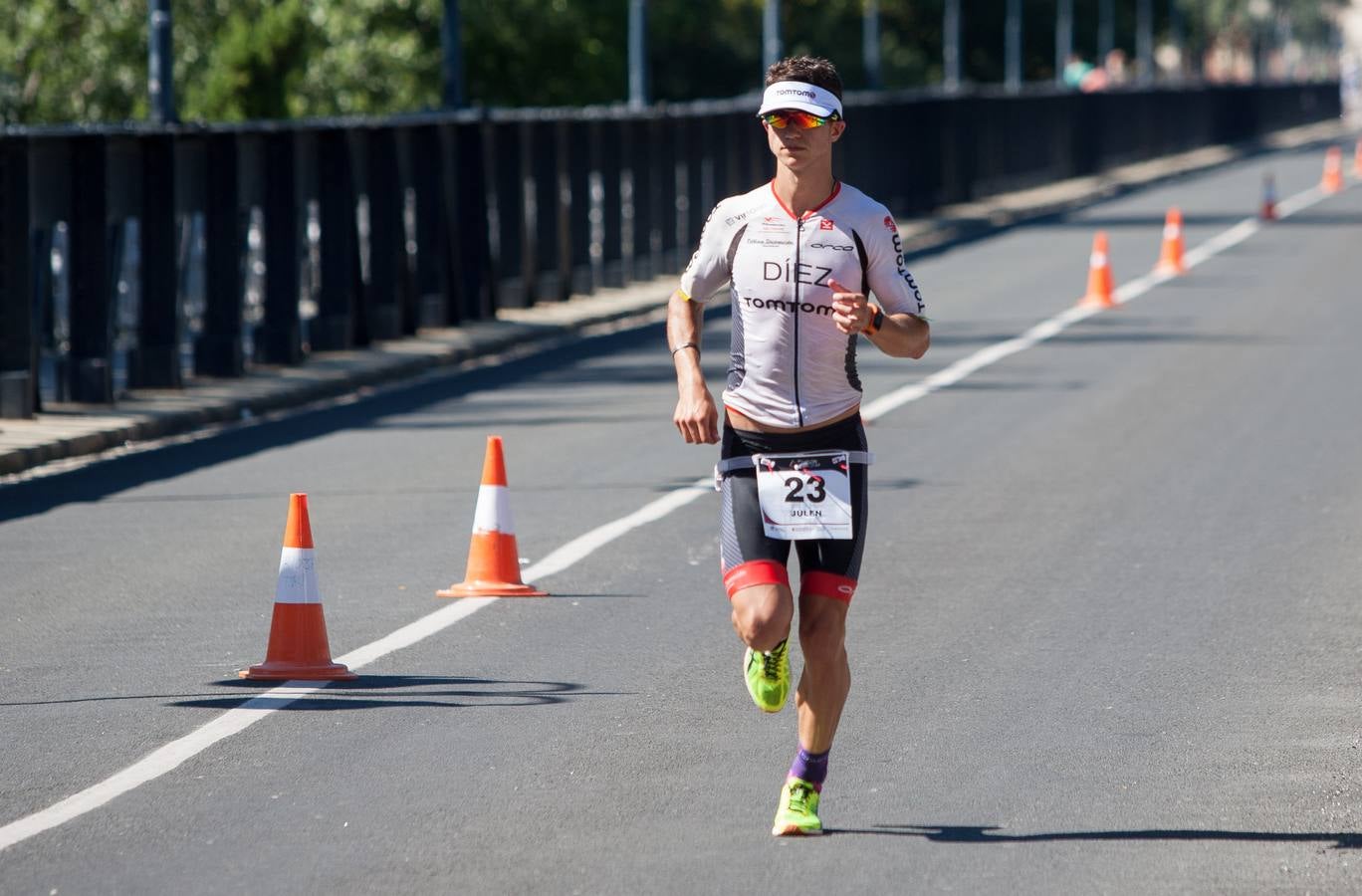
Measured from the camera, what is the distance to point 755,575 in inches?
270

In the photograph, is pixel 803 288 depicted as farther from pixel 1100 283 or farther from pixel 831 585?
pixel 1100 283

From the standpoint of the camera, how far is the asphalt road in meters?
6.78

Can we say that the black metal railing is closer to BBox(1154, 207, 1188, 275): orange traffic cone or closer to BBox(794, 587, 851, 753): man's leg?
BBox(1154, 207, 1188, 275): orange traffic cone

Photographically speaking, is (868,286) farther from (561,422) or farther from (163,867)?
(561,422)

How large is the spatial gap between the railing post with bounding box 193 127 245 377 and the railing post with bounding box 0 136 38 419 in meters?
2.83

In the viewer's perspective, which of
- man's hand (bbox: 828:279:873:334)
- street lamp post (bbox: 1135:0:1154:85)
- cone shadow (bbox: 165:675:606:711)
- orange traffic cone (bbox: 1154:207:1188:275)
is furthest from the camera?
street lamp post (bbox: 1135:0:1154:85)

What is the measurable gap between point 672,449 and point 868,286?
8974 mm

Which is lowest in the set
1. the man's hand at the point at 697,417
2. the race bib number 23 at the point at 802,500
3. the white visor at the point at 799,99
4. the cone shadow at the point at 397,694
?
the cone shadow at the point at 397,694

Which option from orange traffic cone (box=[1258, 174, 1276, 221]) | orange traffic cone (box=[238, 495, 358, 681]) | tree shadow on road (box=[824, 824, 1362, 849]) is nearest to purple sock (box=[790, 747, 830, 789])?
tree shadow on road (box=[824, 824, 1362, 849])

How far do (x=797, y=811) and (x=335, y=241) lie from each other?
622 inches

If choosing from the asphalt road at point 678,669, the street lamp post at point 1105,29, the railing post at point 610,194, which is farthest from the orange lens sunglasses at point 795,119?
the street lamp post at point 1105,29

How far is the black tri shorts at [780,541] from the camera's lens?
6.88 metres

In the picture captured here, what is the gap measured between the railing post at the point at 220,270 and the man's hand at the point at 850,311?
13.8 m

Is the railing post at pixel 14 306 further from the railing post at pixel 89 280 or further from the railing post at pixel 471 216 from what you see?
the railing post at pixel 471 216
